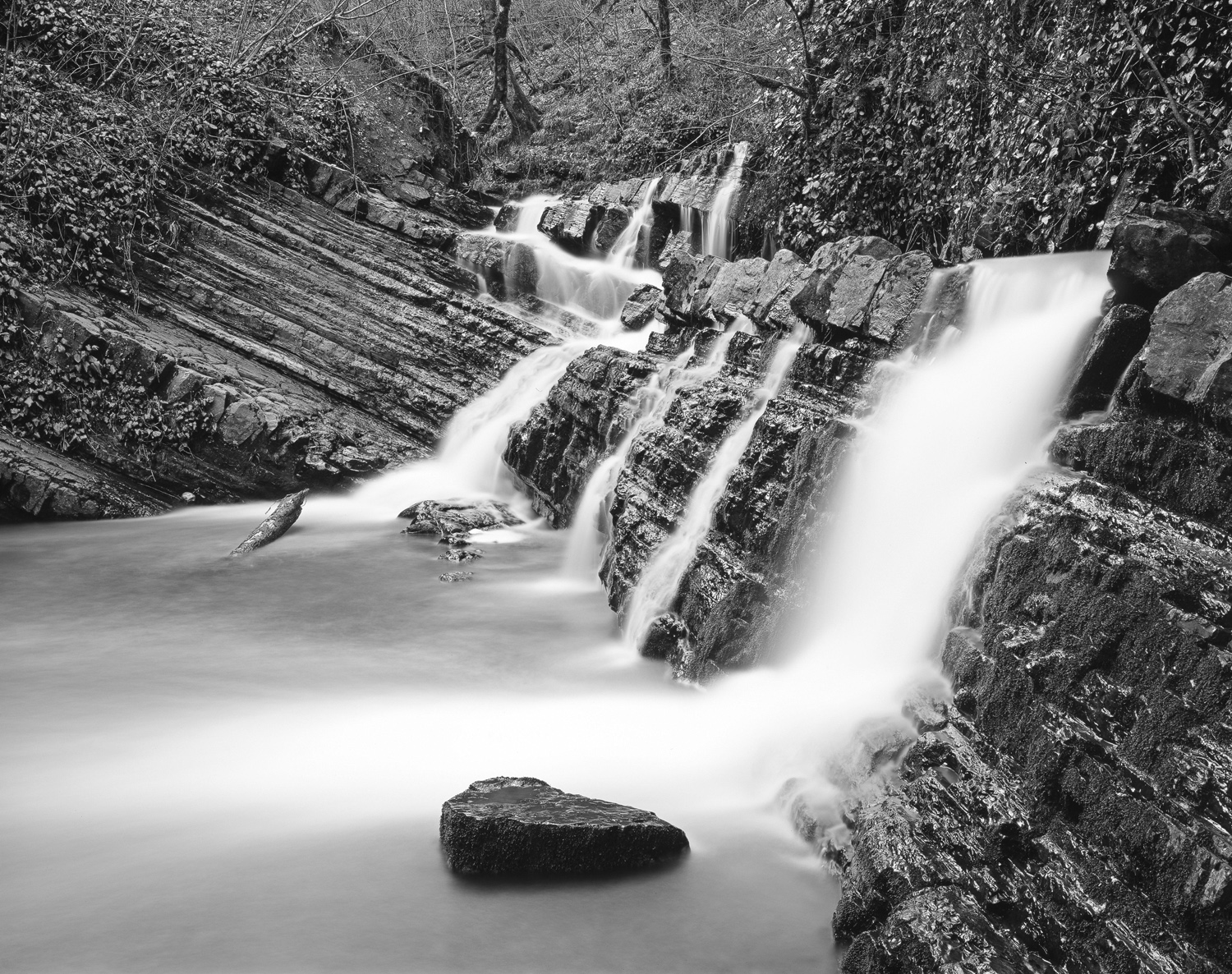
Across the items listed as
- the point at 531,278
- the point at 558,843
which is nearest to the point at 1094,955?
the point at 558,843

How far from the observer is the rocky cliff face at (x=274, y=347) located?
518 inches

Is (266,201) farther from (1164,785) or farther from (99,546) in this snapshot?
(1164,785)

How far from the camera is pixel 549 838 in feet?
16.7

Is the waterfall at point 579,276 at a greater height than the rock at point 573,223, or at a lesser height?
lesser

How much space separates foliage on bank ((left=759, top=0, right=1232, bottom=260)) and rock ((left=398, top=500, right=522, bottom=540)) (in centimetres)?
523

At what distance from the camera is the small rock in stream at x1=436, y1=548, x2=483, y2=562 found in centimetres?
1120

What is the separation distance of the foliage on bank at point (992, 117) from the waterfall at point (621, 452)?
2.79 metres

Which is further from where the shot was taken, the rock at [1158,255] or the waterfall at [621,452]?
the waterfall at [621,452]

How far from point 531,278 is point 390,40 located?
10644mm

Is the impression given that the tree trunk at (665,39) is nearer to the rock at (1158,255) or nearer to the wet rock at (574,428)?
the wet rock at (574,428)

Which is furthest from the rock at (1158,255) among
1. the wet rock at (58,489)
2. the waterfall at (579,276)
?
the wet rock at (58,489)

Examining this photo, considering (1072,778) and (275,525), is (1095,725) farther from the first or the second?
(275,525)

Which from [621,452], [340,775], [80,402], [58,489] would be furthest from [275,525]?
[340,775]

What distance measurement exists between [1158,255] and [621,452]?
6274mm
